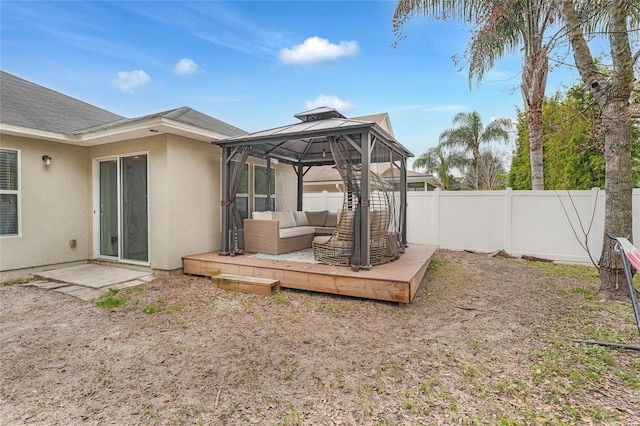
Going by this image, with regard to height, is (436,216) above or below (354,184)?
below

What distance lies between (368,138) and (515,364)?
3159mm

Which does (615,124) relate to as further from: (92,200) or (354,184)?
(92,200)

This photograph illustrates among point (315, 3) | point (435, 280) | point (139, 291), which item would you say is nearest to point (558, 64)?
point (435, 280)

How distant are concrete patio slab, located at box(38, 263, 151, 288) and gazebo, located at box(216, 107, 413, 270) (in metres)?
1.68

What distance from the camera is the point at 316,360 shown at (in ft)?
8.81

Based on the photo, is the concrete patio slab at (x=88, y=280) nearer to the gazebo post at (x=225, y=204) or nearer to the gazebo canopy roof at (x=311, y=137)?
the gazebo post at (x=225, y=204)

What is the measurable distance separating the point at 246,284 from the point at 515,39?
964 centimetres

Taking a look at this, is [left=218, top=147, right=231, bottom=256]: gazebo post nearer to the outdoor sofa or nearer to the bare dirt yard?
the outdoor sofa

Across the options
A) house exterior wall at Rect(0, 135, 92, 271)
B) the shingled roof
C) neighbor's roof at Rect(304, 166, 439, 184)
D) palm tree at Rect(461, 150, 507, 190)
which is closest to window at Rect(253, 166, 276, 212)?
house exterior wall at Rect(0, 135, 92, 271)

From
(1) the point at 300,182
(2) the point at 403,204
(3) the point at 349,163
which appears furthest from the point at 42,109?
(2) the point at 403,204

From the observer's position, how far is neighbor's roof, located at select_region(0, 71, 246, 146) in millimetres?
5109

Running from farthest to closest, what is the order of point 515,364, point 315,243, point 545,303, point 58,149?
point 58,149 → point 315,243 → point 545,303 → point 515,364

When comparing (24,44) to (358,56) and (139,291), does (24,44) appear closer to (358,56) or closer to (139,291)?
(139,291)

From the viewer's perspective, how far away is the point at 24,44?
7.70 meters
